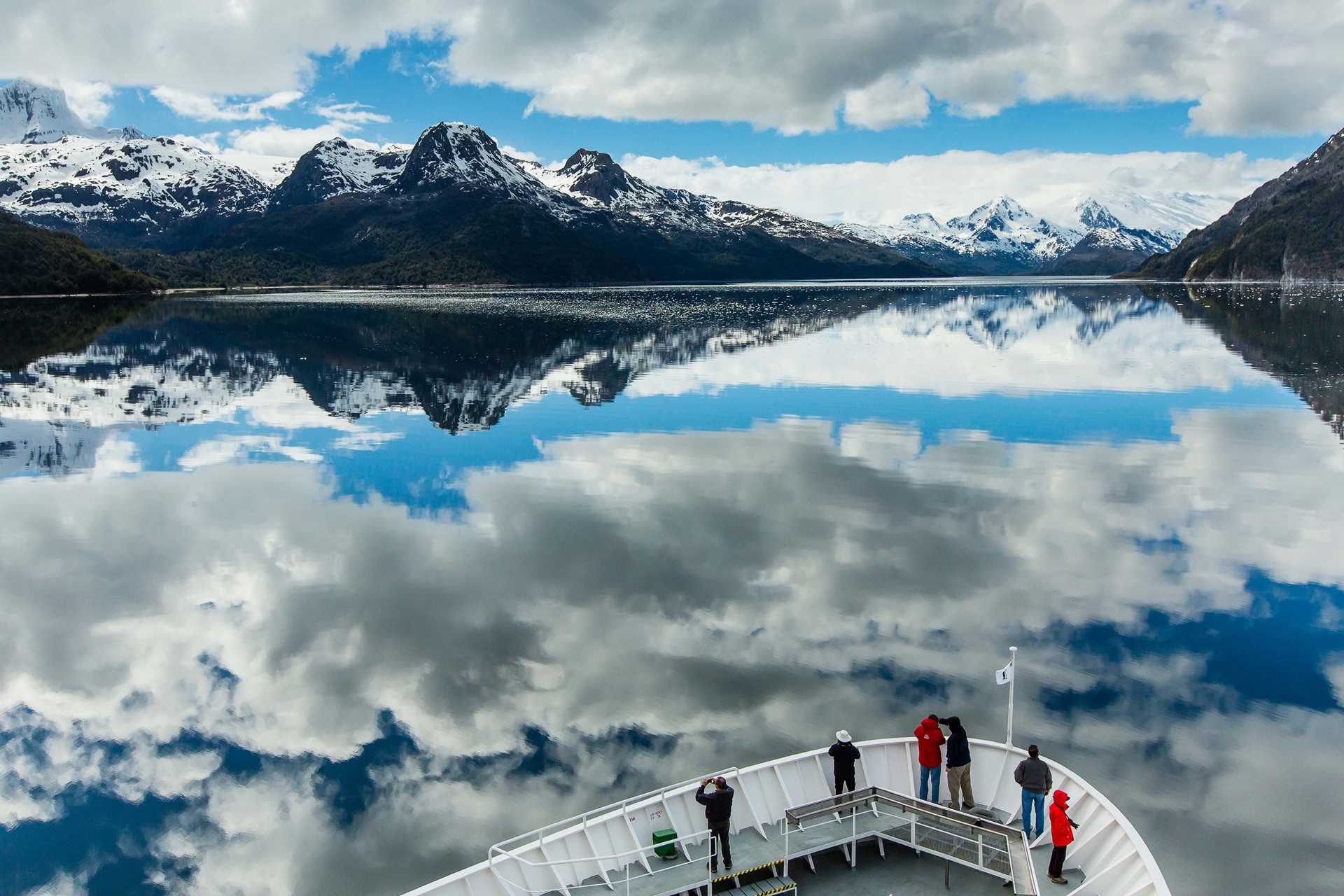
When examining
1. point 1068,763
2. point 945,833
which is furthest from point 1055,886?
point 1068,763

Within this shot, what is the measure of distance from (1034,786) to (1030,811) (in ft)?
2.35

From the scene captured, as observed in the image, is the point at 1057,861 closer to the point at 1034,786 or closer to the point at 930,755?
the point at 1034,786

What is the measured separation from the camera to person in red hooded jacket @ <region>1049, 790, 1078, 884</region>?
55.5 ft

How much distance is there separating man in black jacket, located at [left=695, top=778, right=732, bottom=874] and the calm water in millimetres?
2950

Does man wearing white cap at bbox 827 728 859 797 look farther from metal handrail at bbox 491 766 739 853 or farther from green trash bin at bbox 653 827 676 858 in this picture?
green trash bin at bbox 653 827 676 858

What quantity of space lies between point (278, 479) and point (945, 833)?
136 ft

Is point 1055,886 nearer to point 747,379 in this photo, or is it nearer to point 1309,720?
point 1309,720

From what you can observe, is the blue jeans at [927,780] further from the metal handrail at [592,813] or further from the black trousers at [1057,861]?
the metal handrail at [592,813]

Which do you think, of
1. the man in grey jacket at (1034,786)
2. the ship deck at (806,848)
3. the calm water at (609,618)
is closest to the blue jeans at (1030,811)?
the man in grey jacket at (1034,786)

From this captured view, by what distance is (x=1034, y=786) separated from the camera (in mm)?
18453

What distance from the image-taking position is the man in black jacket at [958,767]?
19516mm

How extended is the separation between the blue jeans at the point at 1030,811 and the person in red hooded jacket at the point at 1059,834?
4.05 feet

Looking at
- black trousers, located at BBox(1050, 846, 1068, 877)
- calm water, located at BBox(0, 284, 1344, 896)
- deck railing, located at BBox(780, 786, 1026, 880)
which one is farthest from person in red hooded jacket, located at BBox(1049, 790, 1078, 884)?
calm water, located at BBox(0, 284, 1344, 896)

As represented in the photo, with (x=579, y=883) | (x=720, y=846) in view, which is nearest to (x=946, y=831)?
(x=720, y=846)
